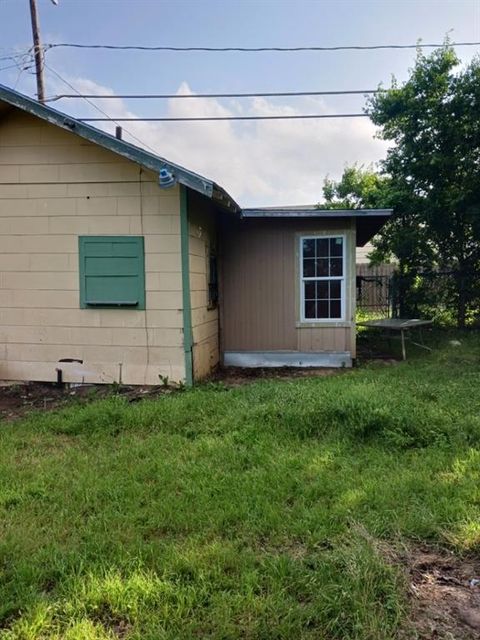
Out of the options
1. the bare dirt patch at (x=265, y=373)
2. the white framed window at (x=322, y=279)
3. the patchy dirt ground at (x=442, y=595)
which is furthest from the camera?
the white framed window at (x=322, y=279)

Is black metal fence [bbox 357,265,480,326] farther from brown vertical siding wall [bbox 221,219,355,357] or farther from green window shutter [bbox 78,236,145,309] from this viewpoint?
green window shutter [bbox 78,236,145,309]

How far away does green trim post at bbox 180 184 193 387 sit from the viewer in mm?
6121

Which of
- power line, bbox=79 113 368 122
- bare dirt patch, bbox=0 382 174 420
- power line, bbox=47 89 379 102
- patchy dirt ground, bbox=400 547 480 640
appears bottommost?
patchy dirt ground, bbox=400 547 480 640

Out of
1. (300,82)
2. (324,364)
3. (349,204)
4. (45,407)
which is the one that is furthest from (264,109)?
(45,407)

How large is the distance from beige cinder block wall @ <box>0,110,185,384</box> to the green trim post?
7cm

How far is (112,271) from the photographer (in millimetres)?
6340

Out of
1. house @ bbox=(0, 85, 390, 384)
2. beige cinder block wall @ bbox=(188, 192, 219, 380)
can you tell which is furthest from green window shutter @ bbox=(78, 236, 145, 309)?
beige cinder block wall @ bbox=(188, 192, 219, 380)

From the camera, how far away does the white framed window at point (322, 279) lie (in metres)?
7.61

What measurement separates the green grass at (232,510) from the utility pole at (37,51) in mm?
11699

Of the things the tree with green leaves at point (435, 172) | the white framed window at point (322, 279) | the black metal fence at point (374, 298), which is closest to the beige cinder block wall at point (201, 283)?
the white framed window at point (322, 279)

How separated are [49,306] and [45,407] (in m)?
1.59

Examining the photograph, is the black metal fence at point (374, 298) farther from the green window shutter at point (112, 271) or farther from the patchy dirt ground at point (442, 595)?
the patchy dirt ground at point (442, 595)

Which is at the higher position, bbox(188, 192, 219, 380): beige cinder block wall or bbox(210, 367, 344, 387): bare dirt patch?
bbox(188, 192, 219, 380): beige cinder block wall

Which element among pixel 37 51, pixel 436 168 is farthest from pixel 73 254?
pixel 37 51
